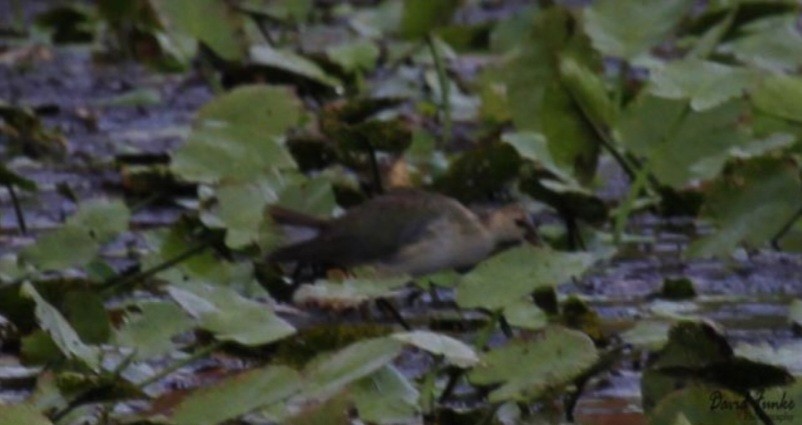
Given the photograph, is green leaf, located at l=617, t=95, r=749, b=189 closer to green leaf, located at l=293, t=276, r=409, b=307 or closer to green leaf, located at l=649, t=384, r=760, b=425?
green leaf, located at l=293, t=276, r=409, b=307

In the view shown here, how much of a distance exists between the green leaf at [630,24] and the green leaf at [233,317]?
47.2 inches

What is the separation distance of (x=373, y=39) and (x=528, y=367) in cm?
363

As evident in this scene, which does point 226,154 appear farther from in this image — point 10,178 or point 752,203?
point 752,203

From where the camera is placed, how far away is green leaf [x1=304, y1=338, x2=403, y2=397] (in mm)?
1812

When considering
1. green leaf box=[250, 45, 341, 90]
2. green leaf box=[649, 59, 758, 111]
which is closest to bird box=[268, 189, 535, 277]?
green leaf box=[649, 59, 758, 111]

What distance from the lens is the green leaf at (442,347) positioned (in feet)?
6.15

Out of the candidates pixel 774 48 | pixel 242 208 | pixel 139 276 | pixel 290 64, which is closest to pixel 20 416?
pixel 139 276

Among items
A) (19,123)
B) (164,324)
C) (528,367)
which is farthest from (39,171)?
(528,367)

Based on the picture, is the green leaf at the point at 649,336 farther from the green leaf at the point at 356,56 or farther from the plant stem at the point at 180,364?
the green leaf at the point at 356,56

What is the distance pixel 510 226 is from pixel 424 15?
3.48 feet

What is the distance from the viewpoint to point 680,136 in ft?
9.79

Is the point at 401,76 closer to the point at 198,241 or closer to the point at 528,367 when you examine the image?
the point at 198,241

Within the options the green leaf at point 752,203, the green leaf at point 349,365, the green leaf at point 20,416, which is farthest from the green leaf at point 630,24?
the green leaf at point 20,416

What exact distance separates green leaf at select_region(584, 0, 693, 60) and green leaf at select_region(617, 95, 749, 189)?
0.54 ft
